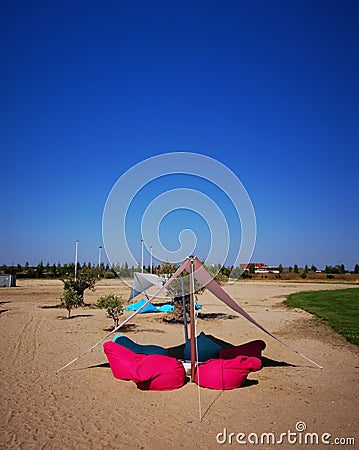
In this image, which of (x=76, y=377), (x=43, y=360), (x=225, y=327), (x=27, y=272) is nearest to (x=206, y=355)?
(x=76, y=377)

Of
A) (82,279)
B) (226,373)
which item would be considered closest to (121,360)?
(226,373)

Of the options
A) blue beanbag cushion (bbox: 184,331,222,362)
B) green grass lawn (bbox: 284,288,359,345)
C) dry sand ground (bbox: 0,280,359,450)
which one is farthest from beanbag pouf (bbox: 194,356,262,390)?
green grass lawn (bbox: 284,288,359,345)

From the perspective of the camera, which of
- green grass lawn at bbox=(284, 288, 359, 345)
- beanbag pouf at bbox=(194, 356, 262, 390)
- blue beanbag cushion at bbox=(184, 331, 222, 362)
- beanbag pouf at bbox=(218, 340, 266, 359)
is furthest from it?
green grass lawn at bbox=(284, 288, 359, 345)

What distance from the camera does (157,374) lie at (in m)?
7.25

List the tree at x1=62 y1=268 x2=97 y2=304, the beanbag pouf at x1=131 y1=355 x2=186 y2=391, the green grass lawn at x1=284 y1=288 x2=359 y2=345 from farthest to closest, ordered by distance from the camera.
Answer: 1. the tree at x1=62 y1=268 x2=97 y2=304
2. the green grass lawn at x1=284 y1=288 x2=359 y2=345
3. the beanbag pouf at x1=131 y1=355 x2=186 y2=391

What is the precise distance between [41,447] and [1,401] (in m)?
2.02

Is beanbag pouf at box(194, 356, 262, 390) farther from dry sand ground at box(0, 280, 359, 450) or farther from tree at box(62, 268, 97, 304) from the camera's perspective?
tree at box(62, 268, 97, 304)

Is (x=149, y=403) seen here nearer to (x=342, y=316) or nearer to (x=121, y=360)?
(x=121, y=360)

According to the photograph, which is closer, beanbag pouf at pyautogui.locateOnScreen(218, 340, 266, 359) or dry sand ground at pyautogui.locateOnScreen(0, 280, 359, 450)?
dry sand ground at pyautogui.locateOnScreen(0, 280, 359, 450)

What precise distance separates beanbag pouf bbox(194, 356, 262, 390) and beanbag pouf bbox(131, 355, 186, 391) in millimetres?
393

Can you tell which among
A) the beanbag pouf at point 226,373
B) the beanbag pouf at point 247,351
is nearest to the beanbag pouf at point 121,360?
the beanbag pouf at point 226,373

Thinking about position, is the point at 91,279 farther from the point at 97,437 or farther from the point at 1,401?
the point at 97,437

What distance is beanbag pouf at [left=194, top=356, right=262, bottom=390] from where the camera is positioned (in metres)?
7.36

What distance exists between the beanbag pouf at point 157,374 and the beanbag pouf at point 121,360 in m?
0.30
